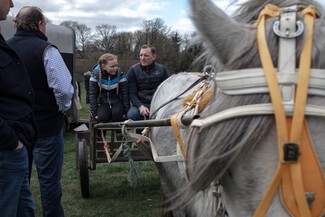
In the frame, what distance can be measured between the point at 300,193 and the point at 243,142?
0.22 m

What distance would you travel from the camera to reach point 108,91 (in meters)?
5.39

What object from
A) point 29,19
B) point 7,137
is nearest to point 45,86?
point 29,19

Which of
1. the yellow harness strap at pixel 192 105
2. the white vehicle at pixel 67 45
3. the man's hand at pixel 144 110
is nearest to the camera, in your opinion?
the yellow harness strap at pixel 192 105

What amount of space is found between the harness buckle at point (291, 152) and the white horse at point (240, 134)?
52 mm

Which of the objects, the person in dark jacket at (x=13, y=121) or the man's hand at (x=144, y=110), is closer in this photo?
the person in dark jacket at (x=13, y=121)

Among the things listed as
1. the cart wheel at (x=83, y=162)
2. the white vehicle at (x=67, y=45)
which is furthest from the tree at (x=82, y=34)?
the cart wheel at (x=83, y=162)

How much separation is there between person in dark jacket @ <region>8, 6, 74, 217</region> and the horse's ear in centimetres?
215

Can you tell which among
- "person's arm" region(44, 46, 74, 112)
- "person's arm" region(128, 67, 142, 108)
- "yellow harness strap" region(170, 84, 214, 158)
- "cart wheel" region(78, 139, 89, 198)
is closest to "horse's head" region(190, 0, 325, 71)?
"yellow harness strap" region(170, 84, 214, 158)

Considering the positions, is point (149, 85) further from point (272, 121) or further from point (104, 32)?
point (104, 32)

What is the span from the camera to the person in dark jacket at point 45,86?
10.8 ft

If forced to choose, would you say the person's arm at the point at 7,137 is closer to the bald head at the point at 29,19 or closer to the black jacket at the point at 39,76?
the black jacket at the point at 39,76

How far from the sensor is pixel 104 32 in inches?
1483

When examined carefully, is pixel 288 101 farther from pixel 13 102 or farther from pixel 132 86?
pixel 132 86

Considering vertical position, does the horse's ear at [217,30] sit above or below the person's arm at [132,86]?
above
